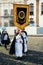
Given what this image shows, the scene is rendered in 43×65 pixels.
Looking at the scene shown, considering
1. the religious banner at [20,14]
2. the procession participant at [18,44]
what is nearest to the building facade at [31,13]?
the religious banner at [20,14]

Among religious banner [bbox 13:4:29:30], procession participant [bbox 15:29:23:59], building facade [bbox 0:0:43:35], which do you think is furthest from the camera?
building facade [bbox 0:0:43:35]

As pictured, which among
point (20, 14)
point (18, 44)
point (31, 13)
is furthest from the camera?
point (31, 13)

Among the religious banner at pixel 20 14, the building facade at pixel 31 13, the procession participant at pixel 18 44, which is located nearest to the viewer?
the procession participant at pixel 18 44

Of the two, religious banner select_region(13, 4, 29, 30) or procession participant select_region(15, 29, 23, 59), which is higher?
religious banner select_region(13, 4, 29, 30)

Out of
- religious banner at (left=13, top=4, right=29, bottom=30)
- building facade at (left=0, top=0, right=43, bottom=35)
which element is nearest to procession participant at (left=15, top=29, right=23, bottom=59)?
religious banner at (left=13, top=4, right=29, bottom=30)

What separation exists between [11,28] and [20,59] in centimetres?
3189

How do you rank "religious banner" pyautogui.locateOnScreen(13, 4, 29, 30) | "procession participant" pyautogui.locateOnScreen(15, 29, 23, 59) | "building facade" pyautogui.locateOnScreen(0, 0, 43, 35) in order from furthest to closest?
"building facade" pyautogui.locateOnScreen(0, 0, 43, 35) → "religious banner" pyautogui.locateOnScreen(13, 4, 29, 30) → "procession participant" pyautogui.locateOnScreen(15, 29, 23, 59)

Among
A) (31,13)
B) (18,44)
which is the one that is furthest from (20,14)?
(31,13)

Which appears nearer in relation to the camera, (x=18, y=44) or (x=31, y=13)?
(x=18, y=44)

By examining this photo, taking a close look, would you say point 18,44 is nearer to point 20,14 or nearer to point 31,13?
point 20,14

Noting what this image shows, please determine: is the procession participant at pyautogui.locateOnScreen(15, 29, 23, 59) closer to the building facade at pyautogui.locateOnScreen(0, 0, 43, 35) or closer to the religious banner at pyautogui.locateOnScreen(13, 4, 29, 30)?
the religious banner at pyautogui.locateOnScreen(13, 4, 29, 30)

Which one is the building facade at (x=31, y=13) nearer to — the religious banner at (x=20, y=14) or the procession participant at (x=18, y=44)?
the religious banner at (x=20, y=14)

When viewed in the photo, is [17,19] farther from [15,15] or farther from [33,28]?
[33,28]

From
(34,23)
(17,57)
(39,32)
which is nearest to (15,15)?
(17,57)
